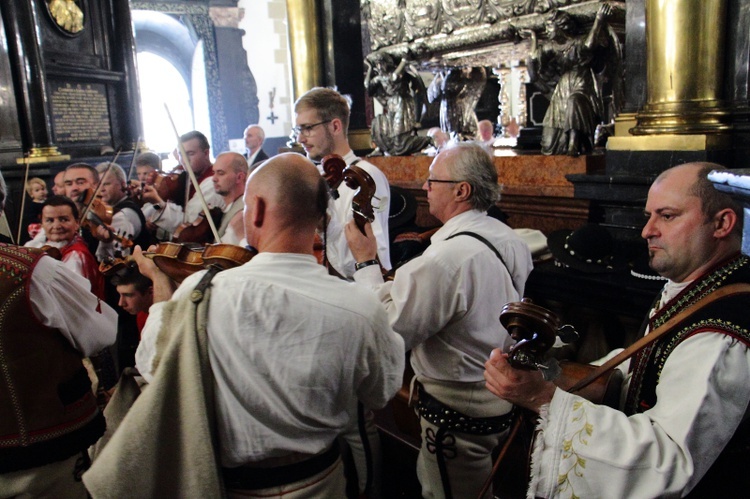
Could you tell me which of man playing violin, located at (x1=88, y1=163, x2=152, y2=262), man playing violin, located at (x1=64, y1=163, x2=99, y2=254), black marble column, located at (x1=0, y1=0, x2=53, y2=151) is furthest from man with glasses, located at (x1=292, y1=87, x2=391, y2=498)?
black marble column, located at (x1=0, y1=0, x2=53, y2=151)

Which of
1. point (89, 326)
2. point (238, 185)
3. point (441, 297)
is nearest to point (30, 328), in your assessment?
point (89, 326)

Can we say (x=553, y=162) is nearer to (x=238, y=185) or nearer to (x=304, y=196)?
(x=238, y=185)

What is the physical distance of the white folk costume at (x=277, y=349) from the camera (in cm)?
138

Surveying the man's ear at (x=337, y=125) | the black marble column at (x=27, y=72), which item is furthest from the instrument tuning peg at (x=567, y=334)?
the black marble column at (x=27, y=72)

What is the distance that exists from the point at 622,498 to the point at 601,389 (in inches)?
18.4

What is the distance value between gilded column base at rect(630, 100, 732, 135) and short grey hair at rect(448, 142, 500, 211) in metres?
2.14

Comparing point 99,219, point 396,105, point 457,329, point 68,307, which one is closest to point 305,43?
point 396,105

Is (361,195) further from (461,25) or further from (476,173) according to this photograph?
(461,25)

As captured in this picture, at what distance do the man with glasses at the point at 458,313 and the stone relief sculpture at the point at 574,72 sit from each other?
9.51 ft

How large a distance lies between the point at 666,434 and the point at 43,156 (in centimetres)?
877

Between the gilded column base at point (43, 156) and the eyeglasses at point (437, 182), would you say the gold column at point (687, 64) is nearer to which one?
the eyeglasses at point (437, 182)

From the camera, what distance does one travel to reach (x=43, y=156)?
8320 millimetres

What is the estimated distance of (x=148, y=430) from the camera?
131cm

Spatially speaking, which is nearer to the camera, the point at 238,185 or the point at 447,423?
the point at 447,423
